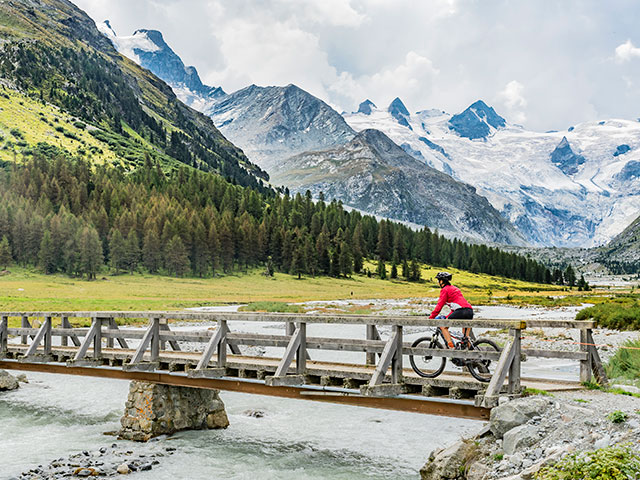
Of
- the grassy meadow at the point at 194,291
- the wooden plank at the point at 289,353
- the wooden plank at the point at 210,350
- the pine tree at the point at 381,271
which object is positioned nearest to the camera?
the wooden plank at the point at 289,353

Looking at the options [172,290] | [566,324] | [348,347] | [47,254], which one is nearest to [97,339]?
[348,347]

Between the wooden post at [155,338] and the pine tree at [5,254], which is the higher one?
→ the pine tree at [5,254]

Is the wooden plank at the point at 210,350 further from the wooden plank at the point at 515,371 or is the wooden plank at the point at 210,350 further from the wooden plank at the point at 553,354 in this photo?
the wooden plank at the point at 553,354

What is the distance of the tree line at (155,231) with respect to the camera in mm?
126250

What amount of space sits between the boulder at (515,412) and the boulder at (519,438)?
21 cm

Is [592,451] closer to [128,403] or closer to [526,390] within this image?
[526,390]

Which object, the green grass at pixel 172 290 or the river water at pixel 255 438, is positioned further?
the green grass at pixel 172 290

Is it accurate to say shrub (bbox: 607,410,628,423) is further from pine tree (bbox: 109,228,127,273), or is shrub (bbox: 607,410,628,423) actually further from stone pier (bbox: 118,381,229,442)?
pine tree (bbox: 109,228,127,273)

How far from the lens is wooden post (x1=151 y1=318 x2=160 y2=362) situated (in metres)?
19.2

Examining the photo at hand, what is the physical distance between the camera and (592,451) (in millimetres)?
10016

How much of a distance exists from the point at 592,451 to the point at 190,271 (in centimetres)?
13500

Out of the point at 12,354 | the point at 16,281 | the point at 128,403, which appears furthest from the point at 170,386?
the point at 16,281

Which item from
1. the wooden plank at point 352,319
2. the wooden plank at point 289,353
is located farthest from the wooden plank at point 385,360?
the wooden plank at point 289,353

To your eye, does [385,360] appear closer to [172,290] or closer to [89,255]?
[172,290]
